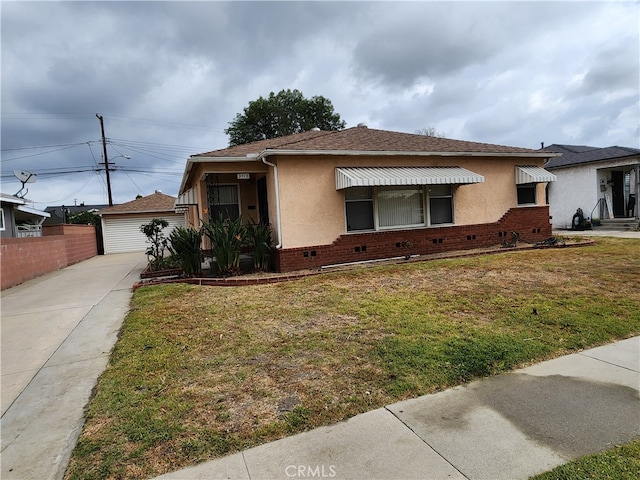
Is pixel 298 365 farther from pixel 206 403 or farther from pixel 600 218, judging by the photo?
pixel 600 218

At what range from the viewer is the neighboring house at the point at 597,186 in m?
19.3

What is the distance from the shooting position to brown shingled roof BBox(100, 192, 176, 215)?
2456 cm

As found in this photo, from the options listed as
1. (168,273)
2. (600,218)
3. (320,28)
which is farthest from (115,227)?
(600,218)

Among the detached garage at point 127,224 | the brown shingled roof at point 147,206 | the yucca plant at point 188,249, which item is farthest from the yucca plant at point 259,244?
the brown shingled roof at point 147,206

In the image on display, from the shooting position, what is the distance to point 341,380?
3.55 metres

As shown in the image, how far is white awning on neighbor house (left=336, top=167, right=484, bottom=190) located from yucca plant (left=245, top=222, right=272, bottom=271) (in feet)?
8.08

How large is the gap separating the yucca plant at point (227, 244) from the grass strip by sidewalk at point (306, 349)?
163cm

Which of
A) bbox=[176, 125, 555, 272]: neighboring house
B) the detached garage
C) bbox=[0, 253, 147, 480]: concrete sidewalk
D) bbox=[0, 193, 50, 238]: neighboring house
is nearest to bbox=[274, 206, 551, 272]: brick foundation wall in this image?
bbox=[176, 125, 555, 272]: neighboring house

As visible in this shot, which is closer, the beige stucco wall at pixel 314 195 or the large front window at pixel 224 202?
the beige stucco wall at pixel 314 195

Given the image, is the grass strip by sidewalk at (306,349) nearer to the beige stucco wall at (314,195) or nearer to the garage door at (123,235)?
the beige stucco wall at (314,195)

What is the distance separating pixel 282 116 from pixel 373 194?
1174 inches

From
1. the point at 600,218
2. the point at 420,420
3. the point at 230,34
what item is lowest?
the point at 420,420

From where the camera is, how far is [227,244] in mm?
9289

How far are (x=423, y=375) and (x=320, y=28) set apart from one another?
10565 millimetres
